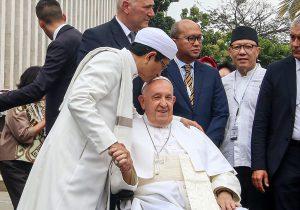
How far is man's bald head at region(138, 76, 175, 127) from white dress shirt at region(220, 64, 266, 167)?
1.03 m

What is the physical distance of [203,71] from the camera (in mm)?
5887

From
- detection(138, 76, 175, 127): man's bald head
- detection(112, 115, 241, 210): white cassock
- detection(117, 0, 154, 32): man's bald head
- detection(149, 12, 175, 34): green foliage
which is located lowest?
detection(112, 115, 241, 210): white cassock

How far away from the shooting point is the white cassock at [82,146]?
13.5 ft

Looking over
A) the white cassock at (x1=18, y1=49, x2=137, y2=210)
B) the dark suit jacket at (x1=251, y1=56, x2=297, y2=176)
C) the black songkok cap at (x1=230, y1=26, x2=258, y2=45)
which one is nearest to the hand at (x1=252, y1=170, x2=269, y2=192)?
the dark suit jacket at (x1=251, y1=56, x2=297, y2=176)

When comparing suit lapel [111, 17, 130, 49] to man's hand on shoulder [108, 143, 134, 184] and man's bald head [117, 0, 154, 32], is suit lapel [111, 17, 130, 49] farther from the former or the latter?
man's hand on shoulder [108, 143, 134, 184]

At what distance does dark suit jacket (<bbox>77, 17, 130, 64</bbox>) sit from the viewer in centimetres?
531

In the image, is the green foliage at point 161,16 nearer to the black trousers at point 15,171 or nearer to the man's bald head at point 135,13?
the black trousers at point 15,171

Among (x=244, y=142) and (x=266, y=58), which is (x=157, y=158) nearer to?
(x=244, y=142)

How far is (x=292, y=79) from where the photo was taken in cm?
554

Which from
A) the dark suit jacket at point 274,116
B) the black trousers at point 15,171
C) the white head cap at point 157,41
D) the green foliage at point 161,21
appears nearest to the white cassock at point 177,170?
the dark suit jacket at point 274,116

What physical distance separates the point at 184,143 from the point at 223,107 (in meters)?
0.87

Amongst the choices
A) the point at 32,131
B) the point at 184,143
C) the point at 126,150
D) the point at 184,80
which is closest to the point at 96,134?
the point at 126,150

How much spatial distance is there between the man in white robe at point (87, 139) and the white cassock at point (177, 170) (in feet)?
1.09

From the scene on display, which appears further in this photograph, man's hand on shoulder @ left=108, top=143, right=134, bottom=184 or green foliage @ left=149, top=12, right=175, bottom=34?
green foliage @ left=149, top=12, right=175, bottom=34
